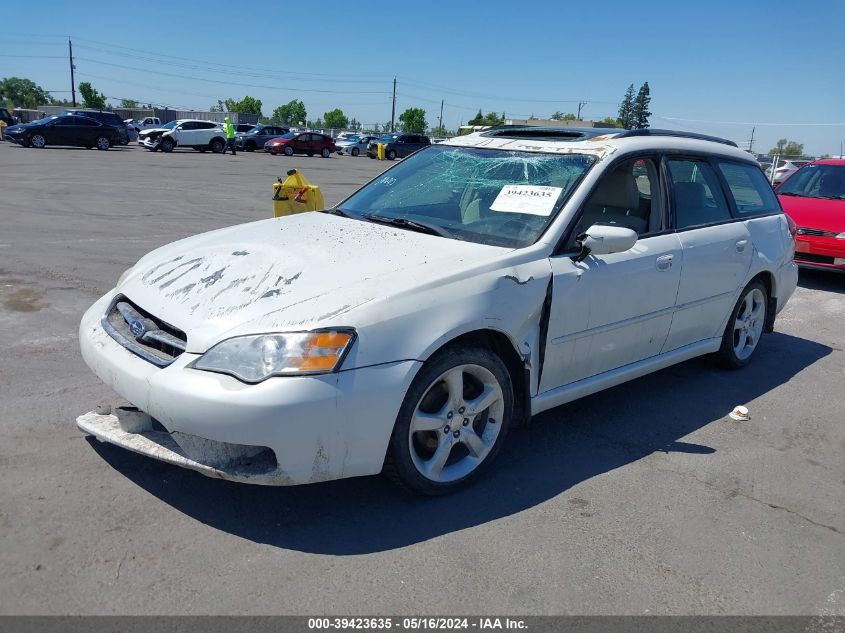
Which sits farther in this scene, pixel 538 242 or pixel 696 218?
pixel 696 218

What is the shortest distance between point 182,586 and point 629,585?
1.74 meters

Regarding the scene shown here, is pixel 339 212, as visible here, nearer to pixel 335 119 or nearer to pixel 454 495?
pixel 454 495

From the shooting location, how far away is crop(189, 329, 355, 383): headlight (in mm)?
2790

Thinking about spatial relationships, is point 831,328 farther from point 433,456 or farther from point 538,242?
Result: point 433,456

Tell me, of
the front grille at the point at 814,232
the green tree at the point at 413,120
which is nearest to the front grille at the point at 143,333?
the front grille at the point at 814,232

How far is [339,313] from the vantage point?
2916 mm

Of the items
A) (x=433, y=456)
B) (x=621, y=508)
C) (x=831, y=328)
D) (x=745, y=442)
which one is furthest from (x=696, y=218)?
(x=831, y=328)

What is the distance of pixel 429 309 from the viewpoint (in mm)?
3100

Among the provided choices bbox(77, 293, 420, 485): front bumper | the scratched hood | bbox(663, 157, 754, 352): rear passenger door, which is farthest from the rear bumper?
bbox(77, 293, 420, 485): front bumper

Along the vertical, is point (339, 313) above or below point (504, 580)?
above

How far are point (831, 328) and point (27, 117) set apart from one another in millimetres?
65797

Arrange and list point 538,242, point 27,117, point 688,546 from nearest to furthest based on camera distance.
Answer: point 688,546, point 538,242, point 27,117

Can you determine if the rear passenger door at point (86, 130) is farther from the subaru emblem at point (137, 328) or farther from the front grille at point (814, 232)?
the subaru emblem at point (137, 328)
